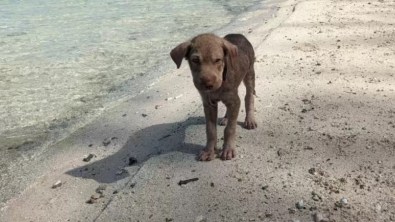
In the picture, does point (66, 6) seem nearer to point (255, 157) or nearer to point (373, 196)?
point (255, 157)

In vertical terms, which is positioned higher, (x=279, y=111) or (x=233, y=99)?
(x=233, y=99)

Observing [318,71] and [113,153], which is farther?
[318,71]

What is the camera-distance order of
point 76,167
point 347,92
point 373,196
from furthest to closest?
point 347,92 < point 76,167 < point 373,196

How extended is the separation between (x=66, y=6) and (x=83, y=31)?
4.58 meters

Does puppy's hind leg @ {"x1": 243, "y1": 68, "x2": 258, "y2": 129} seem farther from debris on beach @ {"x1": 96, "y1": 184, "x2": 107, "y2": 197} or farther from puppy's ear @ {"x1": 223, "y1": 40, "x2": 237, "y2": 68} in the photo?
debris on beach @ {"x1": 96, "y1": 184, "x2": 107, "y2": 197}

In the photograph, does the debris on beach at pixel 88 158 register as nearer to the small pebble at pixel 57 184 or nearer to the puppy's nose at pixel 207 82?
the small pebble at pixel 57 184

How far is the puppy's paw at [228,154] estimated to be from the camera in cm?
375

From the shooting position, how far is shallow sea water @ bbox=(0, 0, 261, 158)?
557 centimetres

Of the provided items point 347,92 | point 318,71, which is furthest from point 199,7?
point 347,92

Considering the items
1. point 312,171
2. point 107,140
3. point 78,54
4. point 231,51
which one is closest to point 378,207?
point 312,171

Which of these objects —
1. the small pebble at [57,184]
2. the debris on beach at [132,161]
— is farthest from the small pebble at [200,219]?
the small pebble at [57,184]

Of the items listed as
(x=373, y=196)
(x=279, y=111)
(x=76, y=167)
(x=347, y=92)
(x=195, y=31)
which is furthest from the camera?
(x=195, y=31)

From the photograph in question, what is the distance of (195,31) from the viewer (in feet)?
32.9

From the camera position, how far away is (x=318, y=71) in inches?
231
